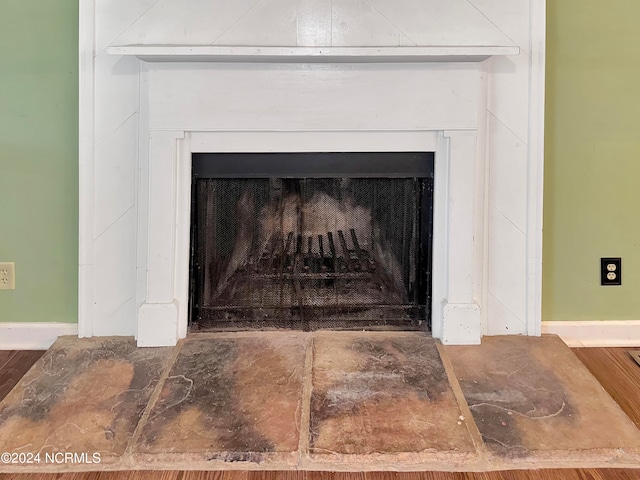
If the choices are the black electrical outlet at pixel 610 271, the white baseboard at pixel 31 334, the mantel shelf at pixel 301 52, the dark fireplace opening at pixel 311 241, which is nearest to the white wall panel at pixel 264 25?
the mantel shelf at pixel 301 52

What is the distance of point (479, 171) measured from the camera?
174cm

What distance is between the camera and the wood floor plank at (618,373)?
59.7 inches

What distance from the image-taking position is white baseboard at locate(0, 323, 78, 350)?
1.83 meters

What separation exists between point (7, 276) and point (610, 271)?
7.36ft

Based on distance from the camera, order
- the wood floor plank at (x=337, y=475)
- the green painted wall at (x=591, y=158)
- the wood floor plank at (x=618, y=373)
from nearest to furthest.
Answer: the wood floor plank at (x=337, y=475) < the wood floor plank at (x=618, y=373) < the green painted wall at (x=591, y=158)

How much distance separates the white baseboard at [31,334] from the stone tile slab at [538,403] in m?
1.40

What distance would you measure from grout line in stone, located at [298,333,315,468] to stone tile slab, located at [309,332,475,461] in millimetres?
12

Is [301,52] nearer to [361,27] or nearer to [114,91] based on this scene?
[361,27]

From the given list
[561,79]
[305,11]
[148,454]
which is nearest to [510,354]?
[561,79]

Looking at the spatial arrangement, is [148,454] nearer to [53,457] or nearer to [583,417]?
[53,457]

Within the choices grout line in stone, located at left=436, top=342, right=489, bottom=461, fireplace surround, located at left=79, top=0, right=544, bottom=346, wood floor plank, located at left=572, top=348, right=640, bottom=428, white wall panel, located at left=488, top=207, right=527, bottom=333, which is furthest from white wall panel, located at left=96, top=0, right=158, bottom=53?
wood floor plank, located at left=572, top=348, right=640, bottom=428

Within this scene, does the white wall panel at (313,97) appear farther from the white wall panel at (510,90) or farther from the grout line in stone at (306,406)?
the grout line in stone at (306,406)

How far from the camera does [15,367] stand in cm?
172

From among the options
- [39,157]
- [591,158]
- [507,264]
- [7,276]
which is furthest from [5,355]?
[591,158]
